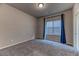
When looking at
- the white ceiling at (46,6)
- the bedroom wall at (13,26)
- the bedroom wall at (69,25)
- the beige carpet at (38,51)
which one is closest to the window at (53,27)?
the bedroom wall at (69,25)

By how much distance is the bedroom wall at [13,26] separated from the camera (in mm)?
3734

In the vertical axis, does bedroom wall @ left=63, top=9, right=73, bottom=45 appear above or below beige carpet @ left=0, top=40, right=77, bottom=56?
above

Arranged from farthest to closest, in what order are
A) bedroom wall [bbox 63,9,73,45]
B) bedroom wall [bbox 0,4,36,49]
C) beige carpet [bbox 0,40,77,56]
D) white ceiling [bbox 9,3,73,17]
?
bedroom wall [bbox 63,9,73,45]
white ceiling [bbox 9,3,73,17]
bedroom wall [bbox 0,4,36,49]
beige carpet [bbox 0,40,77,56]

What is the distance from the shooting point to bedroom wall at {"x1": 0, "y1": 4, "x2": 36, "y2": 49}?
3734mm

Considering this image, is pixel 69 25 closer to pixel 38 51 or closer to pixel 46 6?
pixel 46 6

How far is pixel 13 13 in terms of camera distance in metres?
4.43

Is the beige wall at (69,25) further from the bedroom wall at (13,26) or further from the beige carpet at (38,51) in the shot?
the bedroom wall at (13,26)

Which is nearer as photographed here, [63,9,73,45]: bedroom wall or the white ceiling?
the white ceiling

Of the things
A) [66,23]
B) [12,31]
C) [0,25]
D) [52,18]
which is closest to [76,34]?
[66,23]

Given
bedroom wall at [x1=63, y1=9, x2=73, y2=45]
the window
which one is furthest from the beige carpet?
the window

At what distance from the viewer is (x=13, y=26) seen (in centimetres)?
442

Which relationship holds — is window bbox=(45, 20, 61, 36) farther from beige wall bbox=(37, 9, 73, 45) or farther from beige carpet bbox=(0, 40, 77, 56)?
beige carpet bbox=(0, 40, 77, 56)

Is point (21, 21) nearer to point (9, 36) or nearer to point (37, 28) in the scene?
point (9, 36)

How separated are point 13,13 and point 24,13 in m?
1.14
